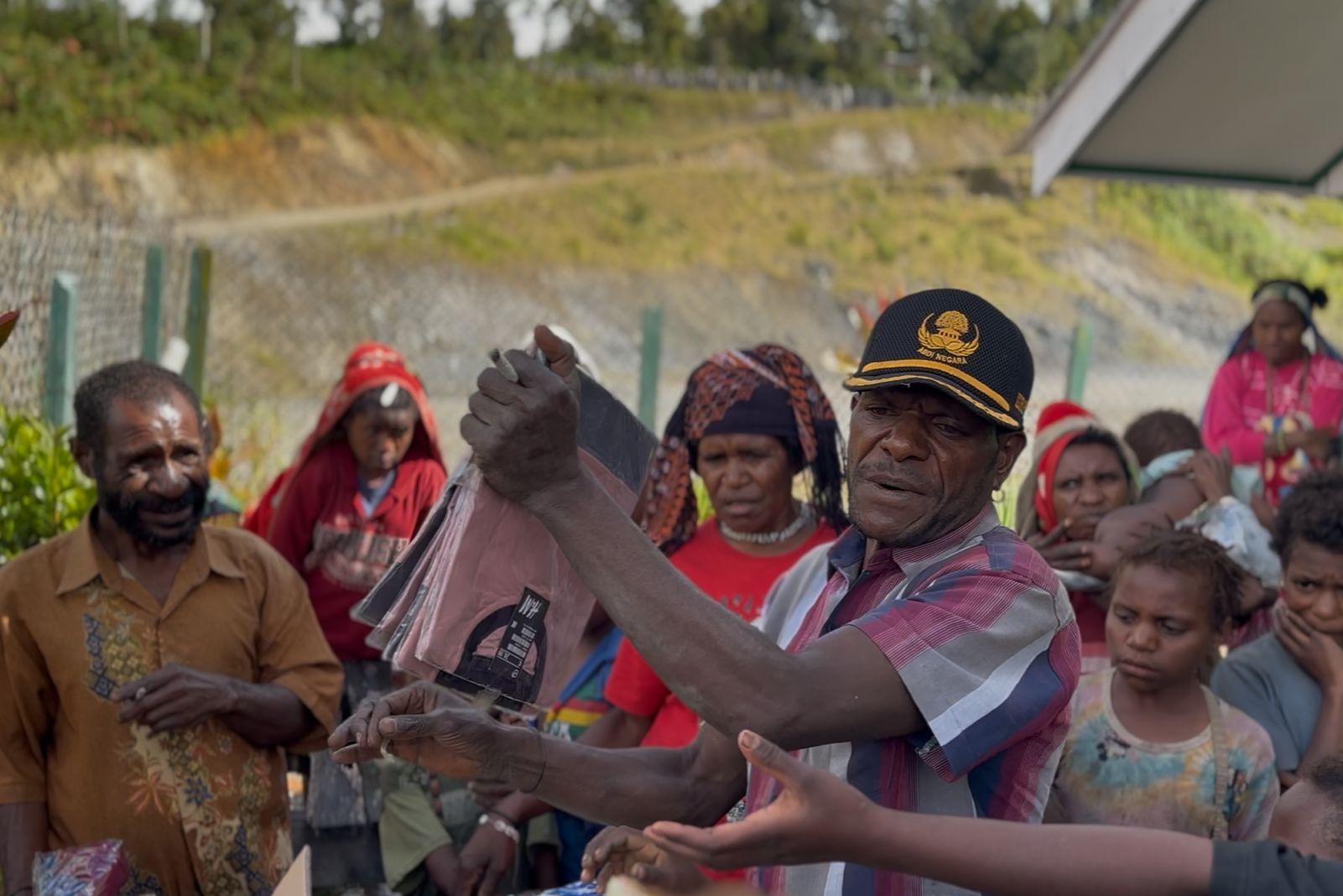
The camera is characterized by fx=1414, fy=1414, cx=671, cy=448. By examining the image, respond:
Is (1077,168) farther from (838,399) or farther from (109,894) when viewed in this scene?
(109,894)

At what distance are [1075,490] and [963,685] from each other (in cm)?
261

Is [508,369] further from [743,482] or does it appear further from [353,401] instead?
[353,401]

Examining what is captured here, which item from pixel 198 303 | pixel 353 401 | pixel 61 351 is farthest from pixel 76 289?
pixel 198 303

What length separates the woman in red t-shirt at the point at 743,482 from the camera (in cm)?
387

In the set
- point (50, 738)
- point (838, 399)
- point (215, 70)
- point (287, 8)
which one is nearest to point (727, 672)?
point (50, 738)

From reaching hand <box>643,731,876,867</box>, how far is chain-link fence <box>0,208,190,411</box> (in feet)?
14.9

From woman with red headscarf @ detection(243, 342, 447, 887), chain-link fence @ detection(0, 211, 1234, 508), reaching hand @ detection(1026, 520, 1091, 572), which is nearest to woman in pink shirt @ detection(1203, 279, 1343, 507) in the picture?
reaching hand @ detection(1026, 520, 1091, 572)

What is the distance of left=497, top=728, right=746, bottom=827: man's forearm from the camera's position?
234 centimetres

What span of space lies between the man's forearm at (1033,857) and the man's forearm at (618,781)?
29.6 inches

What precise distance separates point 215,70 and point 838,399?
3216 centimetres

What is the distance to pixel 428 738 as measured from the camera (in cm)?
228

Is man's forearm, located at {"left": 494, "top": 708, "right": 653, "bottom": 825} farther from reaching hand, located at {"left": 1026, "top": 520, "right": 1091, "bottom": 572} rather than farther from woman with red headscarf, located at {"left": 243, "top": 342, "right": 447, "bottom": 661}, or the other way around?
woman with red headscarf, located at {"left": 243, "top": 342, "right": 447, "bottom": 661}

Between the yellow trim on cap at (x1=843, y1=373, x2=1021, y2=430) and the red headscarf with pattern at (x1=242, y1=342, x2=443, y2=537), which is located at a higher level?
the yellow trim on cap at (x1=843, y1=373, x2=1021, y2=430)

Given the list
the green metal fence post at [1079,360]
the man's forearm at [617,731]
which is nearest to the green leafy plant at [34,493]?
the man's forearm at [617,731]
